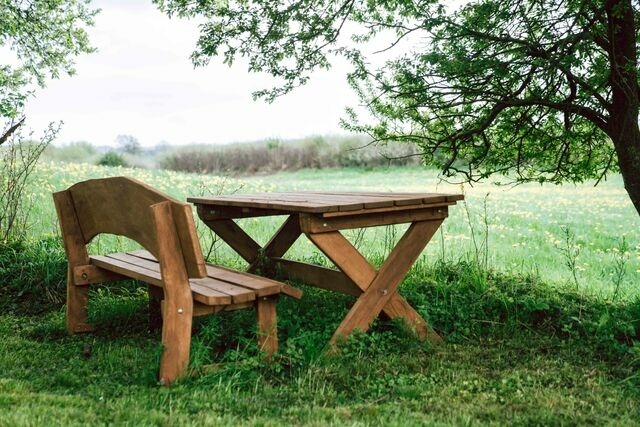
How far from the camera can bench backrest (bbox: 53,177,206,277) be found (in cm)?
324

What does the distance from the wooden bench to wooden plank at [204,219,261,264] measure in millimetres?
1004

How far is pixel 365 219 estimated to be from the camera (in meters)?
4.05

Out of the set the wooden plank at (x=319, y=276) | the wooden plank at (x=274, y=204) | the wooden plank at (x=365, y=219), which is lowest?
the wooden plank at (x=319, y=276)

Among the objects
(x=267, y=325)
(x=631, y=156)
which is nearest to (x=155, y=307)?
(x=267, y=325)

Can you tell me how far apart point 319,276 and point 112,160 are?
24182 millimetres

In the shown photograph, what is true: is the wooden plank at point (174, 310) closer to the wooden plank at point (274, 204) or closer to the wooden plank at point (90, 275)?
the wooden plank at point (274, 204)

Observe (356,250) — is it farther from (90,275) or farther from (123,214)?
(90,275)

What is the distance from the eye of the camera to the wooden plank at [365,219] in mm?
3807

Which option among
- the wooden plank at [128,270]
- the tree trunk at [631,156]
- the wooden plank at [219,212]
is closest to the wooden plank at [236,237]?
the wooden plank at [219,212]

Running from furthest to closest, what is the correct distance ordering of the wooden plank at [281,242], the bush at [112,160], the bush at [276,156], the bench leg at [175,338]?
the bush at [276,156], the bush at [112,160], the wooden plank at [281,242], the bench leg at [175,338]

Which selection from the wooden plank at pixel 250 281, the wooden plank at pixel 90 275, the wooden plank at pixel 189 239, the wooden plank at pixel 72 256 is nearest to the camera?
the wooden plank at pixel 189 239

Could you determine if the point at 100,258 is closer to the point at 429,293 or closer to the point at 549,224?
the point at 429,293

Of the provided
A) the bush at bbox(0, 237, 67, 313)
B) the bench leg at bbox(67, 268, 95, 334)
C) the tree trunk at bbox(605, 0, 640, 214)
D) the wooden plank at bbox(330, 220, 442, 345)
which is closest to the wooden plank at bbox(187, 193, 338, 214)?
the wooden plank at bbox(330, 220, 442, 345)

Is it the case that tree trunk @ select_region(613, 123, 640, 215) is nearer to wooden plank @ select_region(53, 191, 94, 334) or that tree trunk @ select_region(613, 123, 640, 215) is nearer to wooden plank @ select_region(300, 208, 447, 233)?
wooden plank @ select_region(300, 208, 447, 233)
